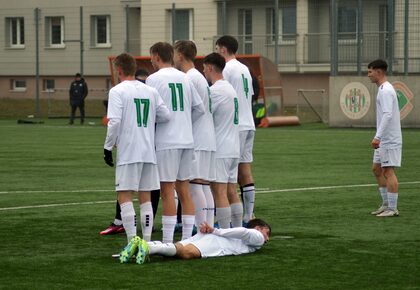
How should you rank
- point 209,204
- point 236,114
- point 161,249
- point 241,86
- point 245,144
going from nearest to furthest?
point 161,249 → point 209,204 → point 236,114 → point 241,86 → point 245,144

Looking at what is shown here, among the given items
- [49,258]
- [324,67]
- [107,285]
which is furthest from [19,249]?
[324,67]

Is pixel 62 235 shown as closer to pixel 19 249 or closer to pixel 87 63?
pixel 19 249

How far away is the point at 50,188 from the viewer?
1897 cm

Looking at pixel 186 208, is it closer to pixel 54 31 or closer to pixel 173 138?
pixel 173 138

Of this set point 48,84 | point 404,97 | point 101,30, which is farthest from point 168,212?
point 48,84

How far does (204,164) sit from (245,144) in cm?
162

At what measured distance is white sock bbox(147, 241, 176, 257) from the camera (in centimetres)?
1083

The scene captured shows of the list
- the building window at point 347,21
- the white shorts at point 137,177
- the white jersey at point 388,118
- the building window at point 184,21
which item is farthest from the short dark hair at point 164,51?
the building window at point 184,21

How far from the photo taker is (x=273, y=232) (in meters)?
13.3

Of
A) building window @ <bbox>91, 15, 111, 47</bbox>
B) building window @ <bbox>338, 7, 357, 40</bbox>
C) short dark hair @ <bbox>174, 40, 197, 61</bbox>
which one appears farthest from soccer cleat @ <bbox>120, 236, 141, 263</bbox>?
building window @ <bbox>91, 15, 111, 47</bbox>

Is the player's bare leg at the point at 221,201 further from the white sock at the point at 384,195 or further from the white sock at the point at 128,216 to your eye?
the white sock at the point at 384,195

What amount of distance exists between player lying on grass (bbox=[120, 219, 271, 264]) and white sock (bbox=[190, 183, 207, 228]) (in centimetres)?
67

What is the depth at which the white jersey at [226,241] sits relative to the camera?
11281 mm

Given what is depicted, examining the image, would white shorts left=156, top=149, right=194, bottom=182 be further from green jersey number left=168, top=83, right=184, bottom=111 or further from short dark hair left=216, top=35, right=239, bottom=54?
short dark hair left=216, top=35, right=239, bottom=54
